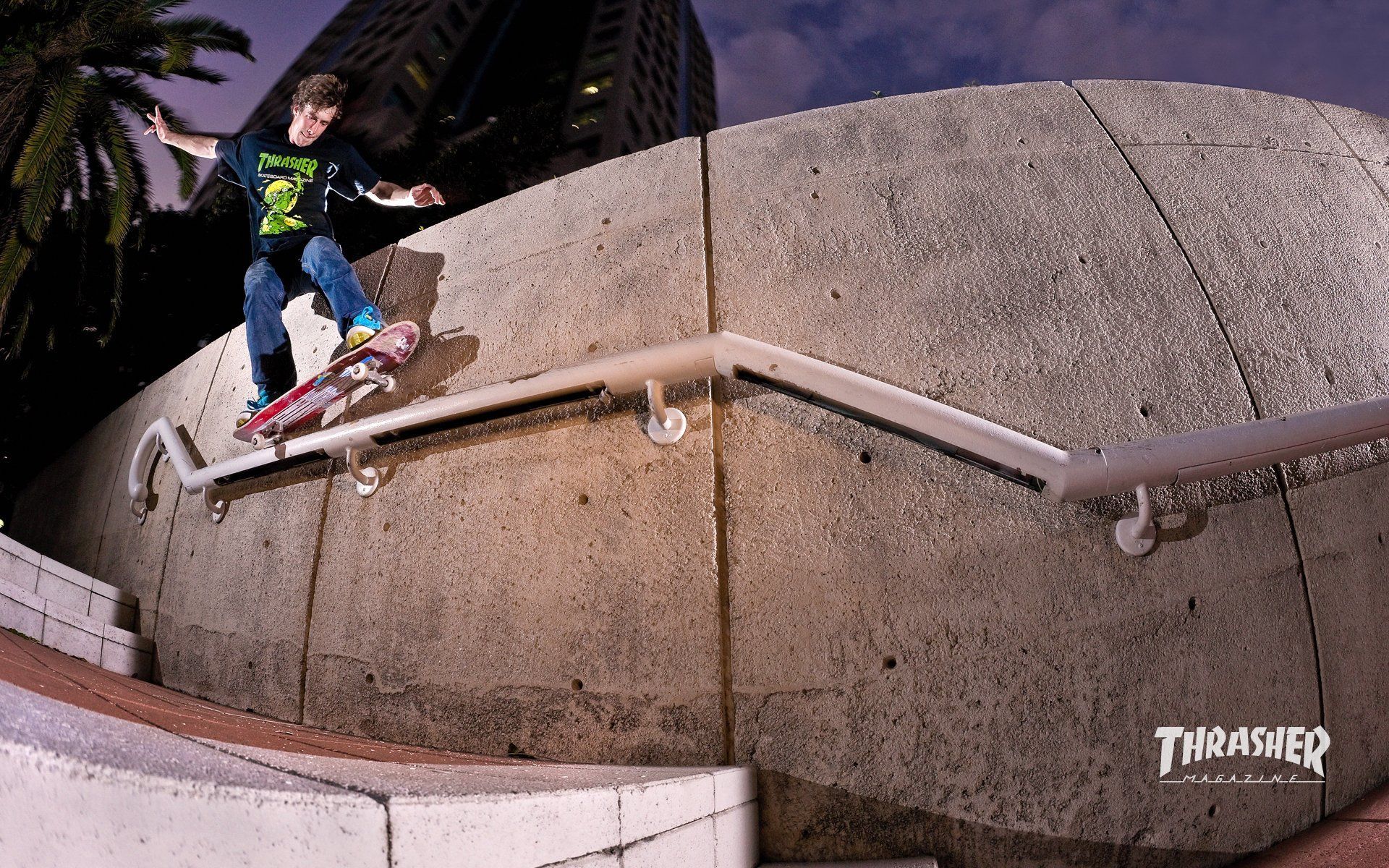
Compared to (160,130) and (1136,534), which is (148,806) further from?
(160,130)

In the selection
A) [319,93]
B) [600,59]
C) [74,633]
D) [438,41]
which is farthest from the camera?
[600,59]

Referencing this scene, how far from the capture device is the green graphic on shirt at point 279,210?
3.61 m

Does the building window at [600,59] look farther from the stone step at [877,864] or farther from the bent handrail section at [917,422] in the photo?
the stone step at [877,864]

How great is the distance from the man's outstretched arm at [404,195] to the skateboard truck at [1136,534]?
382 cm

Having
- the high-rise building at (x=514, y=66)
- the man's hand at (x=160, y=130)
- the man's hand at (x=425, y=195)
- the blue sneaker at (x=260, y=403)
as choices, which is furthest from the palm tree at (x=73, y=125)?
the high-rise building at (x=514, y=66)

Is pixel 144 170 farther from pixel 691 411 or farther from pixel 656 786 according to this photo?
pixel 656 786

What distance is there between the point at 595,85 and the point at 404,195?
140ft

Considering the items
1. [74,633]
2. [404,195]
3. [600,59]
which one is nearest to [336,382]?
[404,195]

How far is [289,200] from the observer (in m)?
3.63

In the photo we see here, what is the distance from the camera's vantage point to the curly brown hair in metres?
3.66

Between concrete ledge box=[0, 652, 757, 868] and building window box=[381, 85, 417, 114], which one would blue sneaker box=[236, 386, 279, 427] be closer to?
concrete ledge box=[0, 652, 757, 868]

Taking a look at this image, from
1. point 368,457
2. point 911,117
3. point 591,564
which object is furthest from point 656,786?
point 911,117

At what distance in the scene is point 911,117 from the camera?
3.29 m

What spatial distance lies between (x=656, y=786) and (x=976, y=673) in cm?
136
